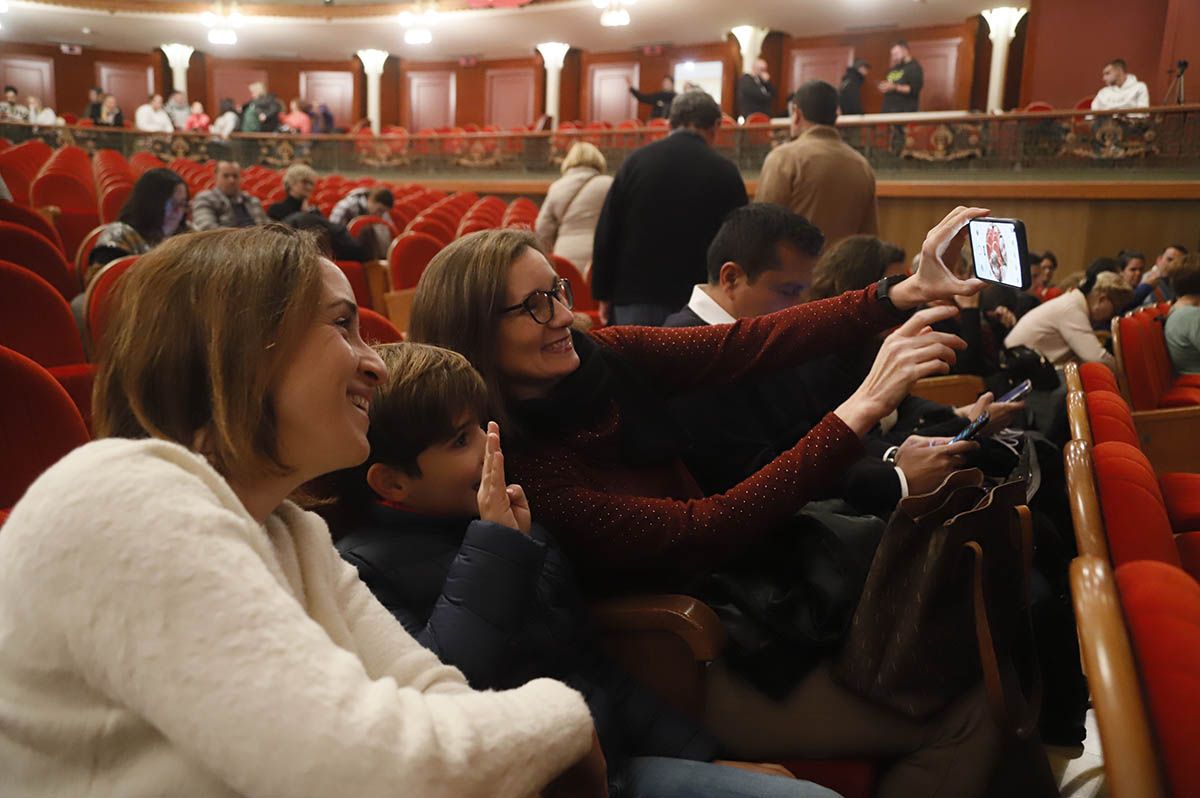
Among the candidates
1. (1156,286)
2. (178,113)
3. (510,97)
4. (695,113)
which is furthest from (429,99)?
(695,113)

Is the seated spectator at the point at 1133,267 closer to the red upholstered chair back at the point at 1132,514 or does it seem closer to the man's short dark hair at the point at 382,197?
the man's short dark hair at the point at 382,197

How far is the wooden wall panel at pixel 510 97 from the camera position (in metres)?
19.2

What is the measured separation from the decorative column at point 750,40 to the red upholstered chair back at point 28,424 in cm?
1528

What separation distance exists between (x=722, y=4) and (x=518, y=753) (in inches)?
597

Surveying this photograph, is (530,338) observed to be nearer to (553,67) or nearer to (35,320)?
(35,320)

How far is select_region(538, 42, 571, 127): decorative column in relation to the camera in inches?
706

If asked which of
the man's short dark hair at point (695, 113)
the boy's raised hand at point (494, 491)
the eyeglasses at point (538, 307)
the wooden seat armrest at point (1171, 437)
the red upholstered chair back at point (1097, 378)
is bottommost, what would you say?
the wooden seat armrest at point (1171, 437)

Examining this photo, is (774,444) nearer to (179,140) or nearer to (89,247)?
(89,247)

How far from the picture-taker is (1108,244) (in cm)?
853

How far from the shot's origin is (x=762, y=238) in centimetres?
230

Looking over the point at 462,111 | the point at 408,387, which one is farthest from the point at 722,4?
the point at 408,387

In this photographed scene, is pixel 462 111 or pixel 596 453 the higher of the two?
pixel 462 111

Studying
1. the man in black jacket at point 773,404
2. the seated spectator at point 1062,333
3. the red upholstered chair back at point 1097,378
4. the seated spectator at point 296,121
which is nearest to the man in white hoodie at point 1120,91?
the seated spectator at point 1062,333

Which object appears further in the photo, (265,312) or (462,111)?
(462,111)
